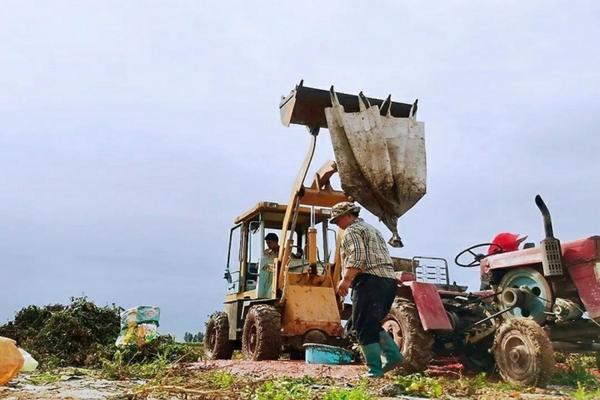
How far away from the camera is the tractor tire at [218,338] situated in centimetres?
1112

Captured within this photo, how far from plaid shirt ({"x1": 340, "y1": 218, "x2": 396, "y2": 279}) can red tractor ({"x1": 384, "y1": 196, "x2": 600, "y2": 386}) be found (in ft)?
3.23

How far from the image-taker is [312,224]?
10.2 m

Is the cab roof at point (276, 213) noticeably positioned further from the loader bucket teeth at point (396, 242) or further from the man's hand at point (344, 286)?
the man's hand at point (344, 286)

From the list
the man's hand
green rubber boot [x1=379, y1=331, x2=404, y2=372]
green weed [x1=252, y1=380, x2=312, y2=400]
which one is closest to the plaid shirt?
the man's hand

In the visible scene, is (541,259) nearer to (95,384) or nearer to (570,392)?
(570,392)

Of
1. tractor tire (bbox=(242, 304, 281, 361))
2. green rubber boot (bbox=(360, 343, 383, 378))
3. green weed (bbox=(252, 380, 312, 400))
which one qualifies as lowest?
green weed (bbox=(252, 380, 312, 400))

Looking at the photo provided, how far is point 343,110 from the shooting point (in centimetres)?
789

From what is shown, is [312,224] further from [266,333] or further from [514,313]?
[514,313]

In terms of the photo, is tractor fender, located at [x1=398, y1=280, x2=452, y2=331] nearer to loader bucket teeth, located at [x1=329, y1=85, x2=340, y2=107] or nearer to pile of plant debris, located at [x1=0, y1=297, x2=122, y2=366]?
loader bucket teeth, located at [x1=329, y1=85, x2=340, y2=107]

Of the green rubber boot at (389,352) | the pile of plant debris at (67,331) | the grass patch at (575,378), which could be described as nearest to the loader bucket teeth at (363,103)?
the green rubber boot at (389,352)

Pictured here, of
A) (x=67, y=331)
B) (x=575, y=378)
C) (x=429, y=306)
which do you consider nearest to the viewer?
(x=575, y=378)

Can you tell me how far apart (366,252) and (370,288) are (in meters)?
0.35

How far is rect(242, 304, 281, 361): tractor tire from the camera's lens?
8852 mm

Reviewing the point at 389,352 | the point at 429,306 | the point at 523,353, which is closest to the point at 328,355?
the point at 429,306
